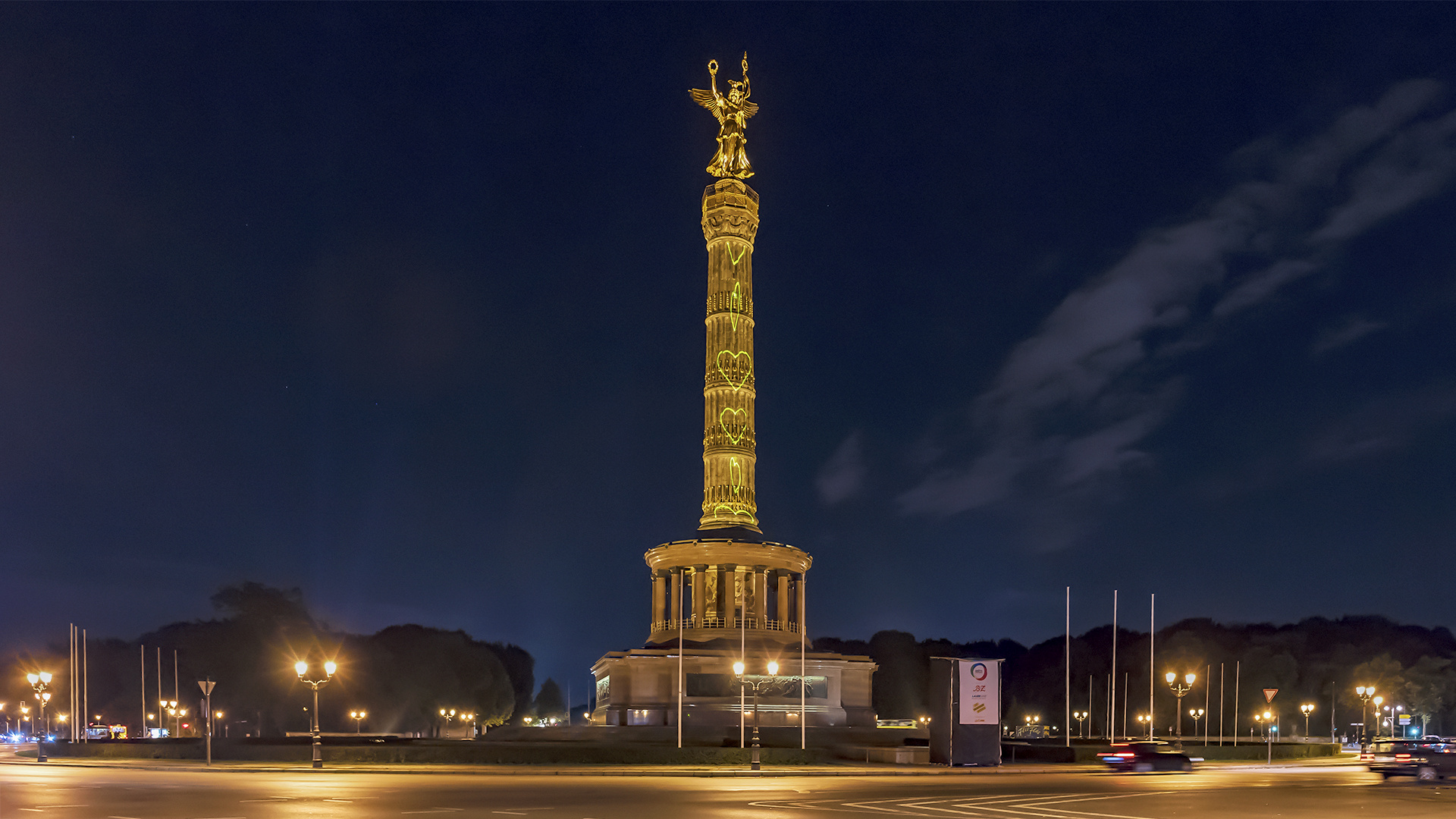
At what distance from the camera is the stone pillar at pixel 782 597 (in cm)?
6800

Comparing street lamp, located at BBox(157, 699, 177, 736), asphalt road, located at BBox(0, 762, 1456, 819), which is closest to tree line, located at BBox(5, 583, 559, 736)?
street lamp, located at BBox(157, 699, 177, 736)

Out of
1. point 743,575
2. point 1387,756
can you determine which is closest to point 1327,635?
point 743,575

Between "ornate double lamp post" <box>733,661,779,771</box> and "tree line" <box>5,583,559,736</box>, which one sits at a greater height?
"ornate double lamp post" <box>733,661,779,771</box>

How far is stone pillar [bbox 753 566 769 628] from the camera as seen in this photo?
6619cm

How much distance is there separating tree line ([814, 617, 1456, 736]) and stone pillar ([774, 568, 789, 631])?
29.2 ft

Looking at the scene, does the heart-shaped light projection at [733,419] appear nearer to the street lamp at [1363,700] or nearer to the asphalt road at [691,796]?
the asphalt road at [691,796]

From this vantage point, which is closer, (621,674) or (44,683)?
(44,683)

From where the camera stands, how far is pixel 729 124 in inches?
2923

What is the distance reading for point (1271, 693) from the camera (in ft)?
144

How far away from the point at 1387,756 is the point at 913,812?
19.8 metres

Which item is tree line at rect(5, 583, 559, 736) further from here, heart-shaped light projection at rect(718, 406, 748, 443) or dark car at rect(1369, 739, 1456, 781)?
dark car at rect(1369, 739, 1456, 781)

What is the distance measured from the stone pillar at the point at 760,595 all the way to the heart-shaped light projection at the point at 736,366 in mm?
10368

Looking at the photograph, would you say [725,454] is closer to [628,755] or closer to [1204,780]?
[628,755]

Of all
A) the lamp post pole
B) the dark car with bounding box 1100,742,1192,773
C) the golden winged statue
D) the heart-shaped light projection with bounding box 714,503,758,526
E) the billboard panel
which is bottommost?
the lamp post pole
